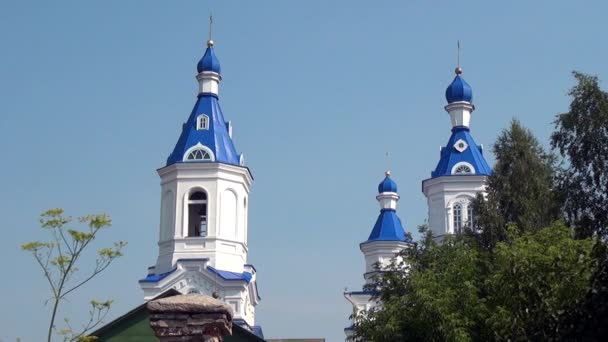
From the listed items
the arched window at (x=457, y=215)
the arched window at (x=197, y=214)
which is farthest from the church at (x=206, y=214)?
the arched window at (x=457, y=215)

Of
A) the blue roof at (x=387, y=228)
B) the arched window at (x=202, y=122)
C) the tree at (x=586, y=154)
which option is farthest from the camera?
the blue roof at (x=387, y=228)

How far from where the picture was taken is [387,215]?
39.7 meters

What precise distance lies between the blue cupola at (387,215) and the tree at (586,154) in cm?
2236

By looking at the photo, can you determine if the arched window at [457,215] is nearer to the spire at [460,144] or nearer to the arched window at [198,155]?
the spire at [460,144]

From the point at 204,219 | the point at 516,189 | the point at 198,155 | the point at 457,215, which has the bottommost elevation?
the point at 516,189

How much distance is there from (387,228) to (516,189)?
59.6 feet

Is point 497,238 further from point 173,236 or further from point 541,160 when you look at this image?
point 173,236

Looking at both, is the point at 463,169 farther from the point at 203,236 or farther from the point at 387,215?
the point at 203,236

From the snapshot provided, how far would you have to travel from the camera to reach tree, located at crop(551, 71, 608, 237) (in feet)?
53.2

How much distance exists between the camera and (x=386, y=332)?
1766 centimetres

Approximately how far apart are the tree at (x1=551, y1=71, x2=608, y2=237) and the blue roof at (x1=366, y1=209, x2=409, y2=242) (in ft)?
72.5

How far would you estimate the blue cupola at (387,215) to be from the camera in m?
39.3

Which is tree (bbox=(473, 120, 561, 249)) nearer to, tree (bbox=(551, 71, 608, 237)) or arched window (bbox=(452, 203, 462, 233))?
tree (bbox=(551, 71, 608, 237))

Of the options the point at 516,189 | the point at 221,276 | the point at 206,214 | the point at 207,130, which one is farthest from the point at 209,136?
the point at 516,189
